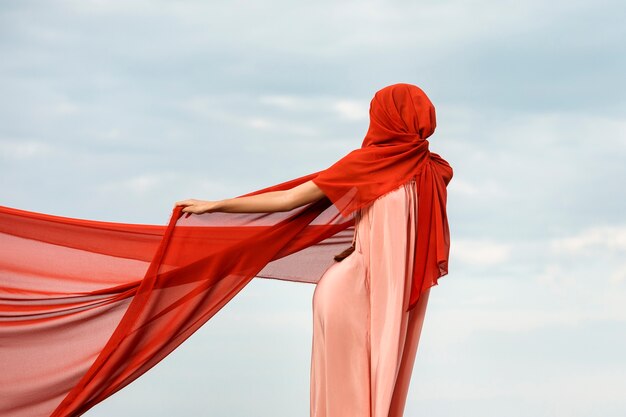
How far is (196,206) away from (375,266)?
41.0 inches

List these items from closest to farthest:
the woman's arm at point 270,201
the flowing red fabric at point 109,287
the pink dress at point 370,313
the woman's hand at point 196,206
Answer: the pink dress at point 370,313, the woman's arm at point 270,201, the woman's hand at point 196,206, the flowing red fabric at point 109,287

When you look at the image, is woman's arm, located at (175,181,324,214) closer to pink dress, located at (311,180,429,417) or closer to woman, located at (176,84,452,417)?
woman, located at (176,84,452,417)

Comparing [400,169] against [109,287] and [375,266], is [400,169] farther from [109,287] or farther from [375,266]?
[109,287]

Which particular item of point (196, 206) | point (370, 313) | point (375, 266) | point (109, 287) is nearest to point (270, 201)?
point (196, 206)

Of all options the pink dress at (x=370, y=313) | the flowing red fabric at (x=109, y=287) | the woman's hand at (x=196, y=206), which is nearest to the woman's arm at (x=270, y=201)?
the woman's hand at (x=196, y=206)

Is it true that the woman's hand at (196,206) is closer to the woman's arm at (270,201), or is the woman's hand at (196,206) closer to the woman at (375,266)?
the woman's arm at (270,201)

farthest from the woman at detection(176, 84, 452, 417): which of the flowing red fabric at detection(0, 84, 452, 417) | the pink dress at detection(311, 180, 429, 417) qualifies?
the flowing red fabric at detection(0, 84, 452, 417)

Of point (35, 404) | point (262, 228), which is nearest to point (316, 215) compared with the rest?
point (262, 228)

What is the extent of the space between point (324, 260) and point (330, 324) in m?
0.83

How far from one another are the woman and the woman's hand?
0.47 m

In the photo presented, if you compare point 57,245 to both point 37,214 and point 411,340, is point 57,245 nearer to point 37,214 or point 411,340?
point 37,214

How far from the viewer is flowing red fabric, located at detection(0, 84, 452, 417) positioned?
21.0 feet

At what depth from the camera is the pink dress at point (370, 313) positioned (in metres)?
5.89

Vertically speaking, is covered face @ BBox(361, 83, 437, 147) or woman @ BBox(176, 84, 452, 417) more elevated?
covered face @ BBox(361, 83, 437, 147)
